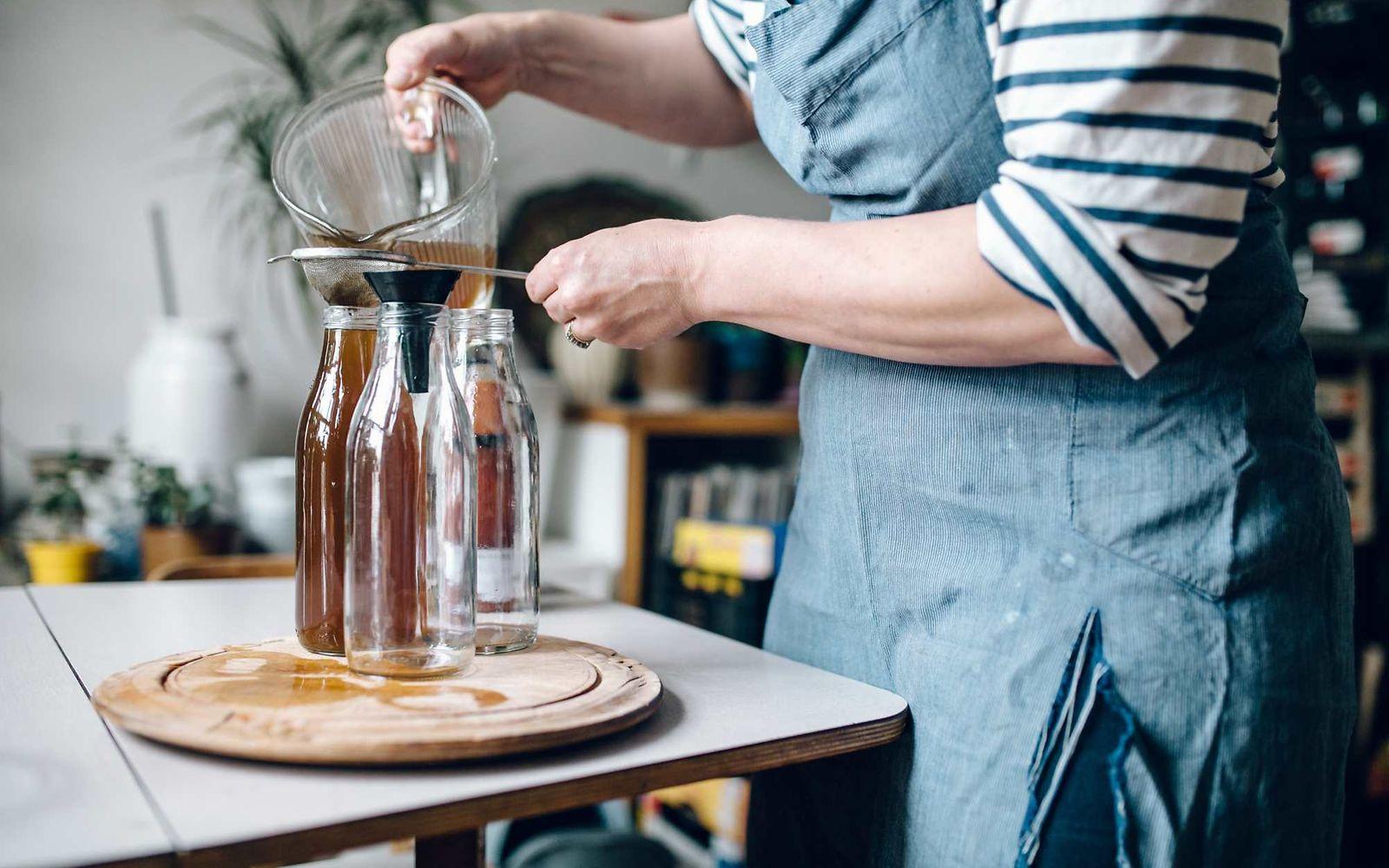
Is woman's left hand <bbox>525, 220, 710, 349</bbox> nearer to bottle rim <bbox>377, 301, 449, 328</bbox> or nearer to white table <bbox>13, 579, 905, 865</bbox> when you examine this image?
bottle rim <bbox>377, 301, 449, 328</bbox>

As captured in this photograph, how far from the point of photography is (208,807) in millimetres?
527

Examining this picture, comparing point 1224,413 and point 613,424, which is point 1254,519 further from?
point 613,424

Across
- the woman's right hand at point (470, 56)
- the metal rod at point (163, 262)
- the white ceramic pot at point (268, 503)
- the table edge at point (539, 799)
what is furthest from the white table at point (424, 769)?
the metal rod at point (163, 262)

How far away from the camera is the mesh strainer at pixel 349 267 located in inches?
29.1

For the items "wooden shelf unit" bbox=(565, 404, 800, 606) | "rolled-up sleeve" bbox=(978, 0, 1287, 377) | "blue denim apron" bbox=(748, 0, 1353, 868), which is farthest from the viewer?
"wooden shelf unit" bbox=(565, 404, 800, 606)

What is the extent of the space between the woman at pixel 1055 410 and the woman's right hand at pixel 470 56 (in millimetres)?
322

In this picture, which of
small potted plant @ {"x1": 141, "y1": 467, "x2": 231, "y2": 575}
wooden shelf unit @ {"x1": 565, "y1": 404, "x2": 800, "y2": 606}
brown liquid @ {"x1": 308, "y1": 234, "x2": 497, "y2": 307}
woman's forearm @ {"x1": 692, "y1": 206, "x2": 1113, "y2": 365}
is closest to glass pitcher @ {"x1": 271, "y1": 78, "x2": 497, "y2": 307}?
brown liquid @ {"x1": 308, "y1": 234, "x2": 497, "y2": 307}

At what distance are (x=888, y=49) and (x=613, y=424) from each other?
1.69 metres

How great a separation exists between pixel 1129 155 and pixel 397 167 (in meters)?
0.67

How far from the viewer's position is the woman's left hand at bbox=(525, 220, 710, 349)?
0.78 meters

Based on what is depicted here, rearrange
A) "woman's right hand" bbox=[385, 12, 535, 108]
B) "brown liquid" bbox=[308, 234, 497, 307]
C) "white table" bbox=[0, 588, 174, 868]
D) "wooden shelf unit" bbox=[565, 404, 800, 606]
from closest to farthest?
"white table" bbox=[0, 588, 174, 868], "brown liquid" bbox=[308, 234, 497, 307], "woman's right hand" bbox=[385, 12, 535, 108], "wooden shelf unit" bbox=[565, 404, 800, 606]

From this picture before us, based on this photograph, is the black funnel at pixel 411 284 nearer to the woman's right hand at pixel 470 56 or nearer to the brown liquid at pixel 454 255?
the brown liquid at pixel 454 255

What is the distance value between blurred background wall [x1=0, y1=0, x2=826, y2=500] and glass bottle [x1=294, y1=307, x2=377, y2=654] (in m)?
1.63

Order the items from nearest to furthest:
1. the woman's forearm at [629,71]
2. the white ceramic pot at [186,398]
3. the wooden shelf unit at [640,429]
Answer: the woman's forearm at [629,71], the white ceramic pot at [186,398], the wooden shelf unit at [640,429]
